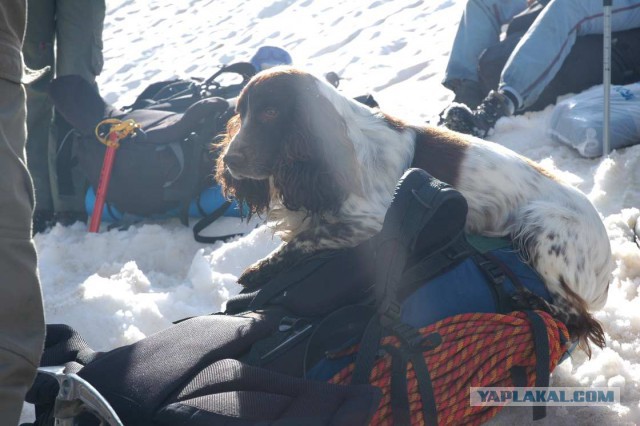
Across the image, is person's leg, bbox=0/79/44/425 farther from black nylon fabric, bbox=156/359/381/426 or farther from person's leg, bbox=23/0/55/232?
person's leg, bbox=23/0/55/232

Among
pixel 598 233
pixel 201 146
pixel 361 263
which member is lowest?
pixel 201 146

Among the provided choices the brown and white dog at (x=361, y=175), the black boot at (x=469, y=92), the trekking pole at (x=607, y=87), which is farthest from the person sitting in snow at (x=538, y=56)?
the brown and white dog at (x=361, y=175)

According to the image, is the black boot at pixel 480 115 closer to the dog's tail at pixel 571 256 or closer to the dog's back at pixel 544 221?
the dog's back at pixel 544 221

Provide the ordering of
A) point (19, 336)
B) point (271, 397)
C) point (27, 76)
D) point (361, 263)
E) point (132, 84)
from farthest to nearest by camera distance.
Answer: point (132, 84) → point (361, 263) → point (271, 397) → point (27, 76) → point (19, 336)

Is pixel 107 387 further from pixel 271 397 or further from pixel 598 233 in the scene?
pixel 598 233

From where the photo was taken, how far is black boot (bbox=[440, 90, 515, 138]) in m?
5.02

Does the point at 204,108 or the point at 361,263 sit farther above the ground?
the point at 361,263

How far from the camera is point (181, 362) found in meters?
1.96

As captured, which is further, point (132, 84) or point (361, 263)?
point (132, 84)

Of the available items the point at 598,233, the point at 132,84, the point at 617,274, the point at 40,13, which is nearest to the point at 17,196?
the point at 598,233

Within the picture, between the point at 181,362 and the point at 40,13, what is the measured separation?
3.85 meters

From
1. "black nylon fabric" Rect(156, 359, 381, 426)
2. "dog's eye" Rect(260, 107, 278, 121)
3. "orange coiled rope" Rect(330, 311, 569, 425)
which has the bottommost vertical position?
"orange coiled rope" Rect(330, 311, 569, 425)

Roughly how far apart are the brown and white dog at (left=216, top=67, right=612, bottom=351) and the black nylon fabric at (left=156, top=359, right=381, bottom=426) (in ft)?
3.58

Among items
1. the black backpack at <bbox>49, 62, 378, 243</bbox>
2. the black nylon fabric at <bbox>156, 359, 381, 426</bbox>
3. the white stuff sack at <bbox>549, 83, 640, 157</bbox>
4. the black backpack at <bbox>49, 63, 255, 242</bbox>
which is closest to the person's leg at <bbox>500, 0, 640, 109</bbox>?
the white stuff sack at <bbox>549, 83, 640, 157</bbox>
